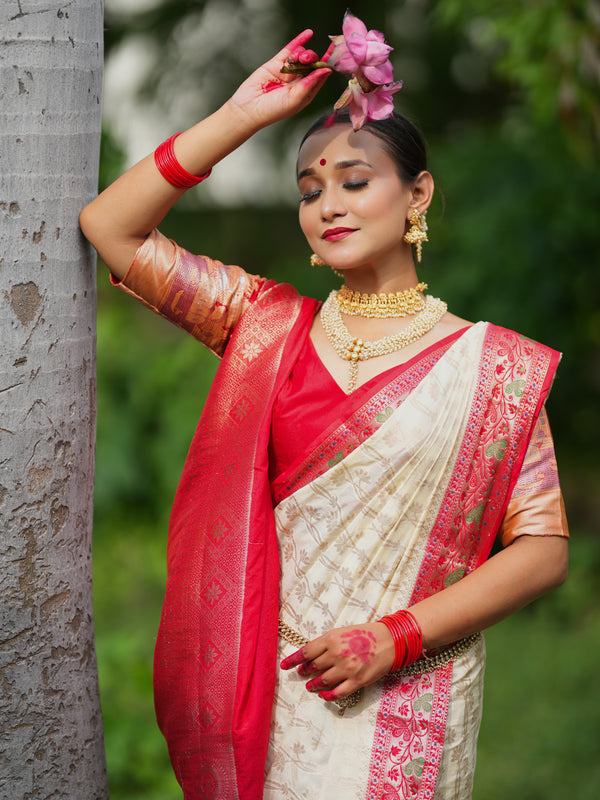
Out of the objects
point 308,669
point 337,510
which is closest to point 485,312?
point 337,510

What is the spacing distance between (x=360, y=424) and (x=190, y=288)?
40 centimetres

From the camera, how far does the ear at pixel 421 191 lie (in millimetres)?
1723

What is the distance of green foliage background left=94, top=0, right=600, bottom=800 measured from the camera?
3.54m

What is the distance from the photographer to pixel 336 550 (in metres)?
1.63

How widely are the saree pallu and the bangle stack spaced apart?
0.06m

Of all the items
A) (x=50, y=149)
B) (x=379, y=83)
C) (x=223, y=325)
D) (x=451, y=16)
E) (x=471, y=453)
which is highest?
(x=451, y=16)

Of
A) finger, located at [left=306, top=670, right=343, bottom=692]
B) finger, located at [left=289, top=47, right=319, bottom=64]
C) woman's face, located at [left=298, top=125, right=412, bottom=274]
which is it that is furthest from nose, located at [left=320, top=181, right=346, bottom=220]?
finger, located at [left=306, top=670, right=343, bottom=692]

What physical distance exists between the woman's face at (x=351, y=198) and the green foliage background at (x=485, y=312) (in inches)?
82.4

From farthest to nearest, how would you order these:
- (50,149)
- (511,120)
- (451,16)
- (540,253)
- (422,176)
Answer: (511,120) < (540,253) < (451,16) < (422,176) < (50,149)

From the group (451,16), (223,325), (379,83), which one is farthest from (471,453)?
(451,16)

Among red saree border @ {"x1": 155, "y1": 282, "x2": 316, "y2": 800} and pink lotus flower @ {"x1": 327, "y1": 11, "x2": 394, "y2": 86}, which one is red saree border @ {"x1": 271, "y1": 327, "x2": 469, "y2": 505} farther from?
pink lotus flower @ {"x1": 327, "y1": 11, "x2": 394, "y2": 86}

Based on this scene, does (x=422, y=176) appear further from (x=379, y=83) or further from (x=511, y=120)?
(x=511, y=120)

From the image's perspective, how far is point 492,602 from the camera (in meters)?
1.58

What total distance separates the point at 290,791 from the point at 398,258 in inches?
40.2
